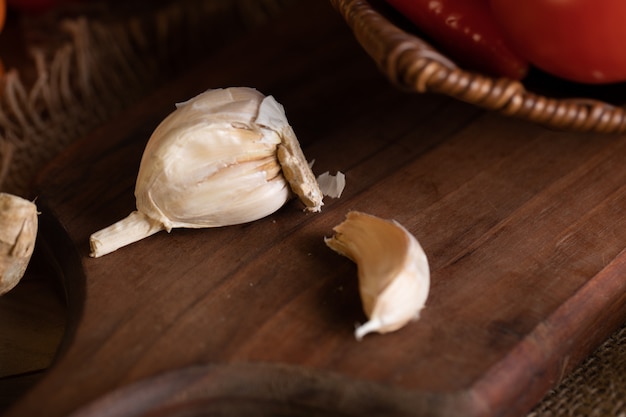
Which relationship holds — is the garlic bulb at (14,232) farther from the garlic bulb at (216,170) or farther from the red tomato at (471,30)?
the red tomato at (471,30)

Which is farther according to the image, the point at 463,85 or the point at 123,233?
the point at 123,233

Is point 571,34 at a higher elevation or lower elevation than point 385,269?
higher

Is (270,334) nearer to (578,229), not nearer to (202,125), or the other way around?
(202,125)

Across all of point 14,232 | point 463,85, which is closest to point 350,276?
point 463,85

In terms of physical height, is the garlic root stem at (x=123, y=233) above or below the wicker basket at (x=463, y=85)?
below

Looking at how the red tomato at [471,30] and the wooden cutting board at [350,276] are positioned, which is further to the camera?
the red tomato at [471,30]

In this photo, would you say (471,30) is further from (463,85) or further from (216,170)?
(216,170)

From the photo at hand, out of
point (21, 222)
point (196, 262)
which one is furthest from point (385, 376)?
point (21, 222)

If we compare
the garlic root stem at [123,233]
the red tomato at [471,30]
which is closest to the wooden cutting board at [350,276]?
the garlic root stem at [123,233]
